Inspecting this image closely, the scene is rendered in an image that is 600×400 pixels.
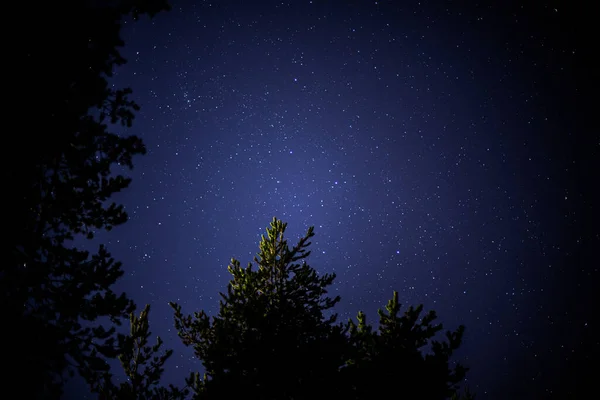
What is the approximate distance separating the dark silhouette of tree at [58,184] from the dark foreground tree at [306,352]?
2.03m

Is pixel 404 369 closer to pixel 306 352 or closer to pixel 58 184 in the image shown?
pixel 306 352

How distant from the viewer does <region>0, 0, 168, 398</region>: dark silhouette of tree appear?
126 inches

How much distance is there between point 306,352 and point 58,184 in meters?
4.56

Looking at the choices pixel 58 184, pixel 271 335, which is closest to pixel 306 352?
pixel 271 335

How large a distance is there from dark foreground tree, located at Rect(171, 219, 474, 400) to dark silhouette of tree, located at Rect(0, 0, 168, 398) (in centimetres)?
203

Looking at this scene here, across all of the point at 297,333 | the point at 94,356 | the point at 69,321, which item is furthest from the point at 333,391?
the point at 69,321

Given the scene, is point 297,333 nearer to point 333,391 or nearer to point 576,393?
point 333,391

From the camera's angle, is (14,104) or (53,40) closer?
(14,104)

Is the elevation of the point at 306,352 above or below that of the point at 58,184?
below

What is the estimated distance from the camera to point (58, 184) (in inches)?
153

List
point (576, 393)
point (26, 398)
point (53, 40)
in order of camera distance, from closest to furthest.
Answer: point (26, 398) < point (53, 40) < point (576, 393)

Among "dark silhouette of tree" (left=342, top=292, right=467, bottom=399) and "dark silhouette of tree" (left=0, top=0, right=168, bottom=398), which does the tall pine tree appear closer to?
"dark silhouette of tree" (left=342, top=292, right=467, bottom=399)

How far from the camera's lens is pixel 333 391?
4.48 m

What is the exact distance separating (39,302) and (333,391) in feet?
14.3
